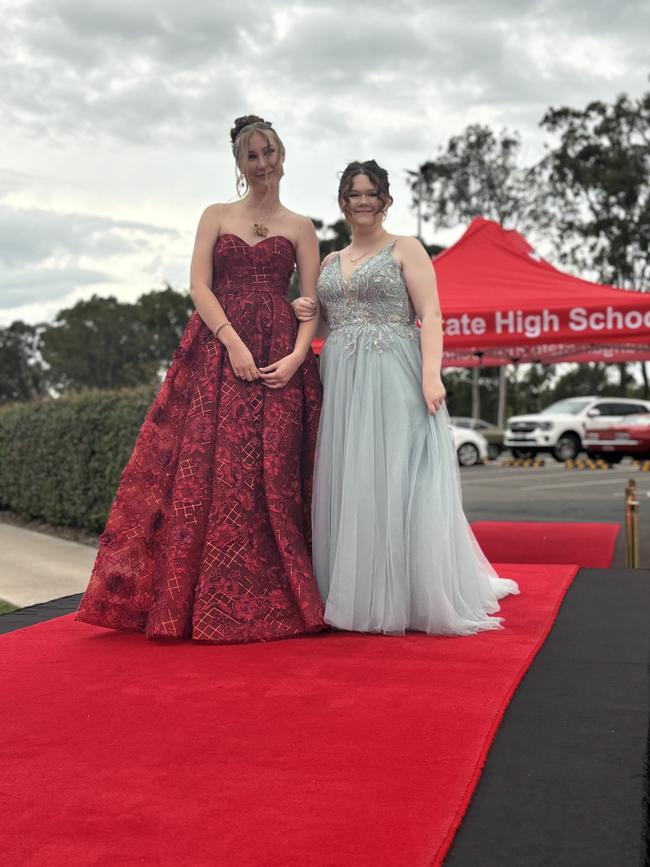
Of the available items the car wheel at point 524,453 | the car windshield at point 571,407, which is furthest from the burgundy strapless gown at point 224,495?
the car windshield at point 571,407

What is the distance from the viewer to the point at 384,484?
4.09 meters

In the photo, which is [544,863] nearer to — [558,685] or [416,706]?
[416,706]

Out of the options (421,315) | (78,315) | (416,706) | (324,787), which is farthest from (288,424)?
(78,315)

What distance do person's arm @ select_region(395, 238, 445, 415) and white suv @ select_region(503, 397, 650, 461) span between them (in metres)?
19.3

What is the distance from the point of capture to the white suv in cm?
2291

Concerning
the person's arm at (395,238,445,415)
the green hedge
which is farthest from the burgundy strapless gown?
the green hedge

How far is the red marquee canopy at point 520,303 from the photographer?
667 centimetres

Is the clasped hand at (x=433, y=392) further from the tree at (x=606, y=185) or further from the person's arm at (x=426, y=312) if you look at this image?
the tree at (x=606, y=185)

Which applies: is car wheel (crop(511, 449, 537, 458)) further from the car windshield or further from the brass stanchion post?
the brass stanchion post

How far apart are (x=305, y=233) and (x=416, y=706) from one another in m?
2.21

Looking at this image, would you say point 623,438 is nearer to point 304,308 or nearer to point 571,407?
point 571,407

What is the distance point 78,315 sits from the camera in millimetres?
53031

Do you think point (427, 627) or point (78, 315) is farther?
point (78, 315)

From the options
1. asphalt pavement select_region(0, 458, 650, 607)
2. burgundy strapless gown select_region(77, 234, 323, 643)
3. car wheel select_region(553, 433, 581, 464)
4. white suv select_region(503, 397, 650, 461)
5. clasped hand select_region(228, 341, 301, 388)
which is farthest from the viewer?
car wheel select_region(553, 433, 581, 464)
